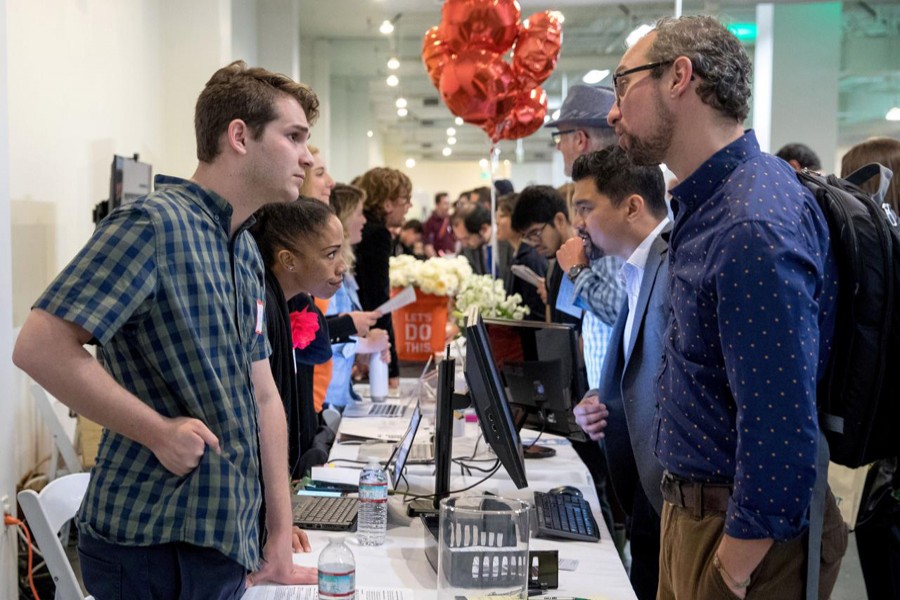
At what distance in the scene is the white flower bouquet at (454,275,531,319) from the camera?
4242mm

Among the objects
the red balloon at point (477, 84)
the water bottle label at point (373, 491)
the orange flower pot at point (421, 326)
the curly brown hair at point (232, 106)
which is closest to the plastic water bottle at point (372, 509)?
the water bottle label at point (373, 491)

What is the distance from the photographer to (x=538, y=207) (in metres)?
→ 4.66

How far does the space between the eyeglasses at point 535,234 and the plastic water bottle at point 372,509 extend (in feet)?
9.01

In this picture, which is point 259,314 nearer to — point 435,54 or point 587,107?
point 587,107

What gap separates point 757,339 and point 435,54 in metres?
4.08

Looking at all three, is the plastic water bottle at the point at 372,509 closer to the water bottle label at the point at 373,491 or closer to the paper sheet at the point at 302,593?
the water bottle label at the point at 373,491

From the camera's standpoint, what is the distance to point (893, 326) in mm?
1469

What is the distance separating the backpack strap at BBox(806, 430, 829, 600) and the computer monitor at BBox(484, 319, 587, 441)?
1.31 metres

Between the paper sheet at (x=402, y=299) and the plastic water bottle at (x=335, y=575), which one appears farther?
the paper sheet at (x=402, y=299)

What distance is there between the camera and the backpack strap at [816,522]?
1449mm

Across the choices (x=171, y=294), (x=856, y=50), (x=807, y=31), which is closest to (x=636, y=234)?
(x=171, y=294)

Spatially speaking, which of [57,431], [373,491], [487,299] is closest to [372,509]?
[373,491]

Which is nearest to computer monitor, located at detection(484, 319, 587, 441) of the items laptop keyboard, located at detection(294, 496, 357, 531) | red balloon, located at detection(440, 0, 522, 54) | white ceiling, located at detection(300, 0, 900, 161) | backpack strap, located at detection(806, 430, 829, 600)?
laptop keyboard, located at detection(294, 496, 357, 531)

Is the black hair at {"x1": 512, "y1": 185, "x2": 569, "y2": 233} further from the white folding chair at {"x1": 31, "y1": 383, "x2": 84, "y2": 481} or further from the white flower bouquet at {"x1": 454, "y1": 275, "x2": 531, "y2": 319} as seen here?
the white folding chair at {"x1": 31, "y1": 383, "x2": 84, "y2": 481}
